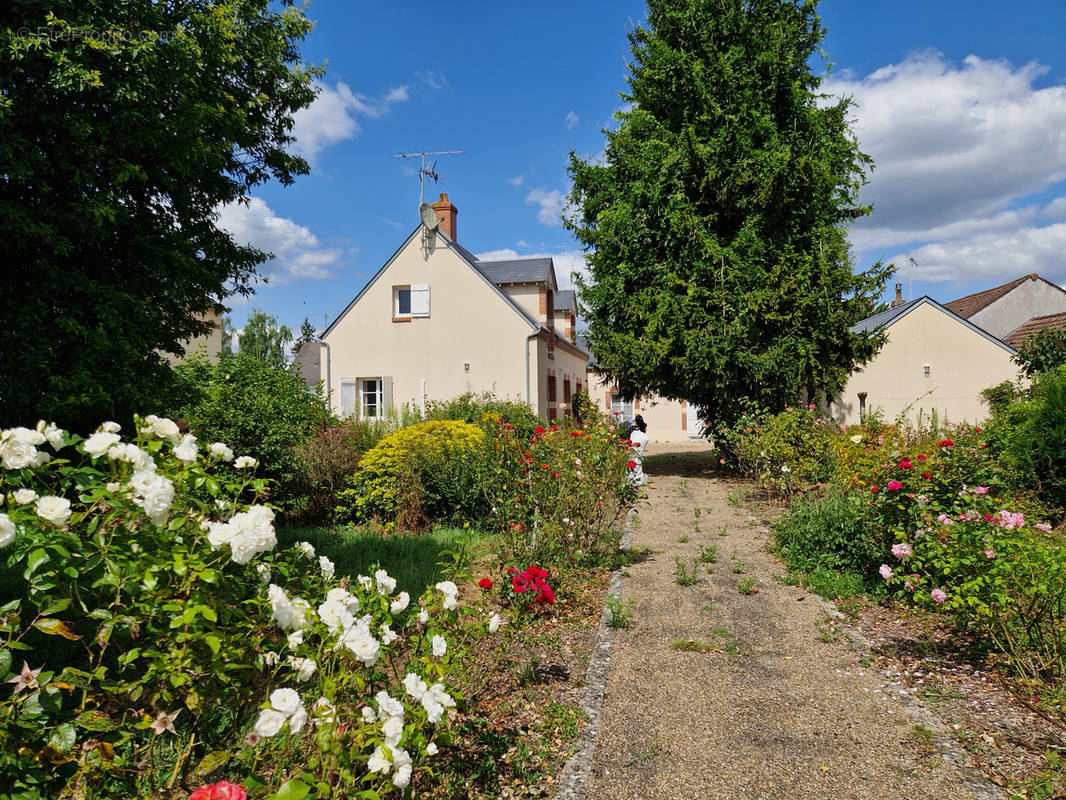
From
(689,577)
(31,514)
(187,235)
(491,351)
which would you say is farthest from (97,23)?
(491,351)

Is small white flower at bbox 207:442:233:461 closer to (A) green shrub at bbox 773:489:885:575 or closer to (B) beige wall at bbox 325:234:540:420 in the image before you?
(A) green shrub at bbox 773:489:885:575

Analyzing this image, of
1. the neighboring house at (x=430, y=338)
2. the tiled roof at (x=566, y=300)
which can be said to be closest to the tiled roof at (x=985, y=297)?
the tiled roof at (x=566, y=300)

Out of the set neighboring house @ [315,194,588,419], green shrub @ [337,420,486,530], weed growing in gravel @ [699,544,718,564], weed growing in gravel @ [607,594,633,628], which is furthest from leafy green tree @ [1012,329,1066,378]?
weed growing in gravel @ [607,594,633,628]

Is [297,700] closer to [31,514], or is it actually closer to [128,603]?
[128,603]

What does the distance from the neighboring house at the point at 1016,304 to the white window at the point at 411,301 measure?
23.9 meters

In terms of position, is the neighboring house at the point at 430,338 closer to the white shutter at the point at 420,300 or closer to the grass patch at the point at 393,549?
the white shutter at the point at 420,300

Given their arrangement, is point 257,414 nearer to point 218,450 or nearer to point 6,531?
point 218,450

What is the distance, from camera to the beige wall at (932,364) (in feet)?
61.0

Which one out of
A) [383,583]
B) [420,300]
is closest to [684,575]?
[383,583]

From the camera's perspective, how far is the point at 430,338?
17672 mm

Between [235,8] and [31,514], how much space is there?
648 cm

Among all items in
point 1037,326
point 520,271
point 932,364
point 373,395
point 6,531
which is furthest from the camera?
Answer: point 520,271

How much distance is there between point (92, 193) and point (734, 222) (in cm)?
1203

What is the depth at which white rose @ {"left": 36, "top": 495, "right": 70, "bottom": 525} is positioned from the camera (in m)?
1.70
